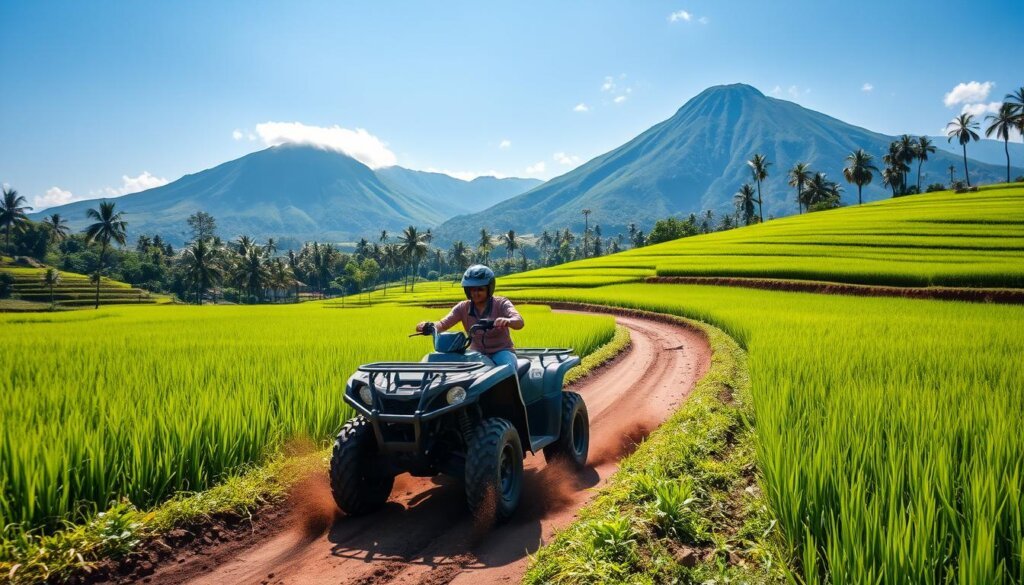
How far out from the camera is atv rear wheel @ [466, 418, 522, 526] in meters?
4.18

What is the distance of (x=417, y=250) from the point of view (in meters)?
91.5

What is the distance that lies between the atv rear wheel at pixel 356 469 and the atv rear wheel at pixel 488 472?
870mm

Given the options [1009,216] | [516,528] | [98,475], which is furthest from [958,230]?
[98,475]

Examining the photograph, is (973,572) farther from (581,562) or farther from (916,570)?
(581,562)

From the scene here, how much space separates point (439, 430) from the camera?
4527 millimetres

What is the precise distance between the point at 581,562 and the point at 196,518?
10.7ft

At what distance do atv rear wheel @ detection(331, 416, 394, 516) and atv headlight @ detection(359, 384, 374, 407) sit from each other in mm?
285

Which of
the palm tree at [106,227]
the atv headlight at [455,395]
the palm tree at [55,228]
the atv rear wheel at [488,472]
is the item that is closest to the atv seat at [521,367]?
the atv rear wheel at [488,472]

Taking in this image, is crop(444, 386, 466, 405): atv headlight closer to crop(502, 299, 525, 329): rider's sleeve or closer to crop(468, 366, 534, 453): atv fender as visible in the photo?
crop(468, 366, 534, 453): atv fender

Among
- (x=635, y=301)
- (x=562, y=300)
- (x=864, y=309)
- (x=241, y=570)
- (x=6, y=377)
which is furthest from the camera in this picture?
(x=562, y=300)

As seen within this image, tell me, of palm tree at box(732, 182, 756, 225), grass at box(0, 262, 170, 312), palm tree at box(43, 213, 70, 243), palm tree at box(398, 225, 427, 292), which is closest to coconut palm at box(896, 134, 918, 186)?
Answer: palm tree at box(732, 182, 756, 225)

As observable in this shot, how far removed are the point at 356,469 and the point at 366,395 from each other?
25.0 inches

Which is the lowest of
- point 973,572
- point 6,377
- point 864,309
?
point 864,309

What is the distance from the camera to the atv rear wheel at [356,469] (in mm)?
4410
